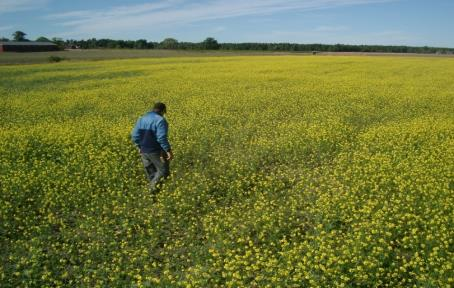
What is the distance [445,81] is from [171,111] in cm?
2031

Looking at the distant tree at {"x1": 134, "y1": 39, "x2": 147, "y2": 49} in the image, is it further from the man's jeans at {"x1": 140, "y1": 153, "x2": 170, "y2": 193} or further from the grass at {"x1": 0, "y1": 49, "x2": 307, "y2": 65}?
the man's jeans at {"x1": 140, "y1": 153, "x2": 170, "y2": 193}

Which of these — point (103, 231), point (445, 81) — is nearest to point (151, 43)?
point (445, 81)

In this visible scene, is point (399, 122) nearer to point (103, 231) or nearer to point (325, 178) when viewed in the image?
point (325, 178)

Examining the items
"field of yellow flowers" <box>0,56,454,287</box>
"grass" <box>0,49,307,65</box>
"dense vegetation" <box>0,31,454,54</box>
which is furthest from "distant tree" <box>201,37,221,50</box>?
"field of yellow flowers" <box>0,56,454,287</box>

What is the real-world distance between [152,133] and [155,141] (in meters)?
0.18

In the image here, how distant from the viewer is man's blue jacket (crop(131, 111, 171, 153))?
8070mm

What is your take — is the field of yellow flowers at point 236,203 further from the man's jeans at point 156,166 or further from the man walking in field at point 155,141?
the man walking in field at point 155,141

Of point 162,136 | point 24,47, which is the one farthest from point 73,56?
point 162,136

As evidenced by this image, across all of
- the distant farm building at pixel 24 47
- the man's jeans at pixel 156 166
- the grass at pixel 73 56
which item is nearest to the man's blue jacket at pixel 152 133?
the man's jeans at pixel 156 166

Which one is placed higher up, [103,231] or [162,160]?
[162,160]

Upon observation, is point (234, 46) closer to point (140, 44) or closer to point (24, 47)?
point (140, 44)

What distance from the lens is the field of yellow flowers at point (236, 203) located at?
5.66 meters

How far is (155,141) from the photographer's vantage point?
8438 mm

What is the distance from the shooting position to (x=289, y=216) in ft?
24.2
